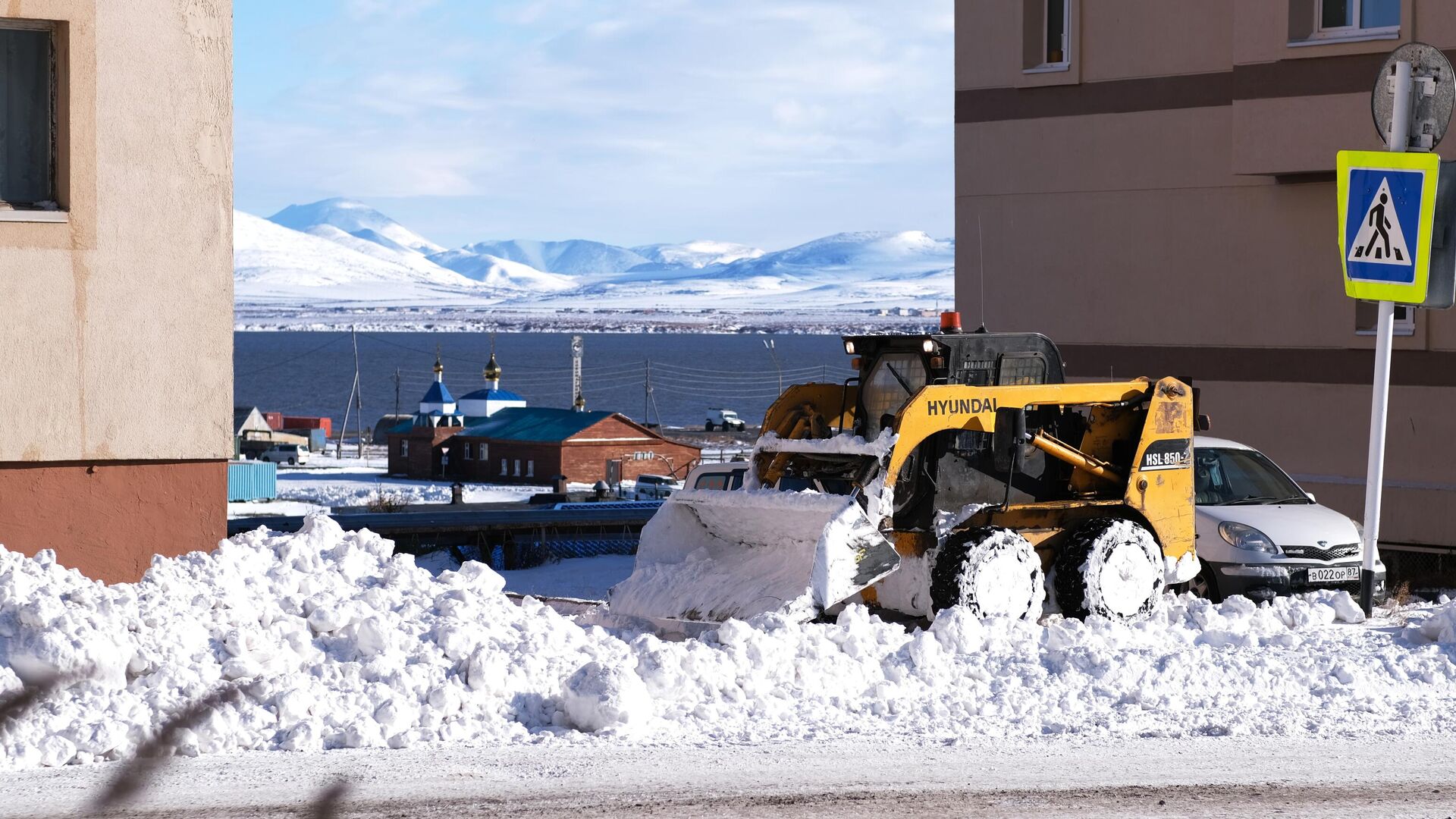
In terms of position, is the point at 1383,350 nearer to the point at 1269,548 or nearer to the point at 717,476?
the point at 1269,548

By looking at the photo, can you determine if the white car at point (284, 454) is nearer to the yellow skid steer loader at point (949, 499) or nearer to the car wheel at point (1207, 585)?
the yellow skid steer loader at point (949, 499)

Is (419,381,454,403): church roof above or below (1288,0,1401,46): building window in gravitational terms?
below

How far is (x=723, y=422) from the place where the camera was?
11831cm

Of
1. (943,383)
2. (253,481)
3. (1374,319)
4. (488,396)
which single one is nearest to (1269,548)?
(943,383)

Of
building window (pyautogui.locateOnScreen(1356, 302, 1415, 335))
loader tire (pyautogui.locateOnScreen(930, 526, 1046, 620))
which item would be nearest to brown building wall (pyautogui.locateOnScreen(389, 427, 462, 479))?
building window (pyautogui.locateOnScreen(1356, 302, 1415, 335))

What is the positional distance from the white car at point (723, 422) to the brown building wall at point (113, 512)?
100084 mm

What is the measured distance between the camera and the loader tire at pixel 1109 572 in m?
12.6

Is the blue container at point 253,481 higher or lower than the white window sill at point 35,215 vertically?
lower

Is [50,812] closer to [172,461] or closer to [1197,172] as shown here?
[172,461]

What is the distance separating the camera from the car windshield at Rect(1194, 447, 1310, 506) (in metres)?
14.7

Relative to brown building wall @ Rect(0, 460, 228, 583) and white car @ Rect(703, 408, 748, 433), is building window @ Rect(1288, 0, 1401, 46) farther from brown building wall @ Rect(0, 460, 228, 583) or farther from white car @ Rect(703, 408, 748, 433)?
white car @ Rect(703, 408, 748, 433)

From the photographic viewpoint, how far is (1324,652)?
1077cm

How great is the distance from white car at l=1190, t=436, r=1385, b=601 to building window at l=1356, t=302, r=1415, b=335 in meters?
4.56

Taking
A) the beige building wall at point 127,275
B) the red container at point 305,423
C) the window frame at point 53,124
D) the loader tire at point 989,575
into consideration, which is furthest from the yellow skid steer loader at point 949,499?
the red container at point 305,423
